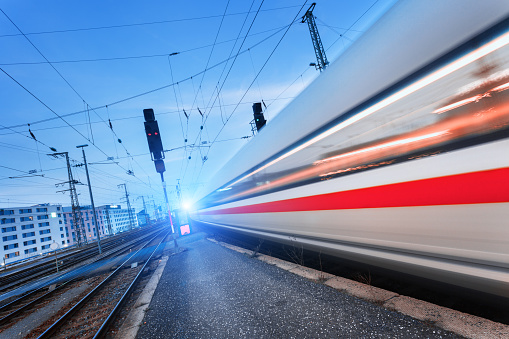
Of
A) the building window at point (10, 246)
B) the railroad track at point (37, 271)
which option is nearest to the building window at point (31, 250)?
the building window at point (10, 246)

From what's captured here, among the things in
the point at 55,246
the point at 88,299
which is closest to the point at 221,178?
the point at 88,299

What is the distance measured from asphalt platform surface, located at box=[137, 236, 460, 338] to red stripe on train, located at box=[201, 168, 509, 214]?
117 centimetres

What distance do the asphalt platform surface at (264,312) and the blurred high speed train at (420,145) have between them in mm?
586

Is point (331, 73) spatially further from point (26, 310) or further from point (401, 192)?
point (26, 310)

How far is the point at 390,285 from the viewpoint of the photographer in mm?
3219

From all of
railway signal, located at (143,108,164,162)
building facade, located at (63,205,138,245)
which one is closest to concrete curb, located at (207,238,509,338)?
railway signal, located at (143,108,164,162)

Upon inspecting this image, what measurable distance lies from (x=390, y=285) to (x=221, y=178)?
7745 millimetres

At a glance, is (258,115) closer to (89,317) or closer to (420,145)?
(89,317)

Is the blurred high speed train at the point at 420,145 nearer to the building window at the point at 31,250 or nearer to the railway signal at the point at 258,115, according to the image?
the railway signal at the point at 258,115

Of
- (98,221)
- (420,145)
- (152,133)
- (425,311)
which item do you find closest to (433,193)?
(420,145)

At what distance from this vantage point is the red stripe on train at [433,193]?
59.9 inches

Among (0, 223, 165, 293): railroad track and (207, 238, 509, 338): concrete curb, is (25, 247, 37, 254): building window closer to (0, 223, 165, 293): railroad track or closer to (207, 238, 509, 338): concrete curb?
(0, 223, 165, 293): railroad track

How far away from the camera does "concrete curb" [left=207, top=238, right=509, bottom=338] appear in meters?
1.89

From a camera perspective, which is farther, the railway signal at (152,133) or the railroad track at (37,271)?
the railroad track at (37,271)
